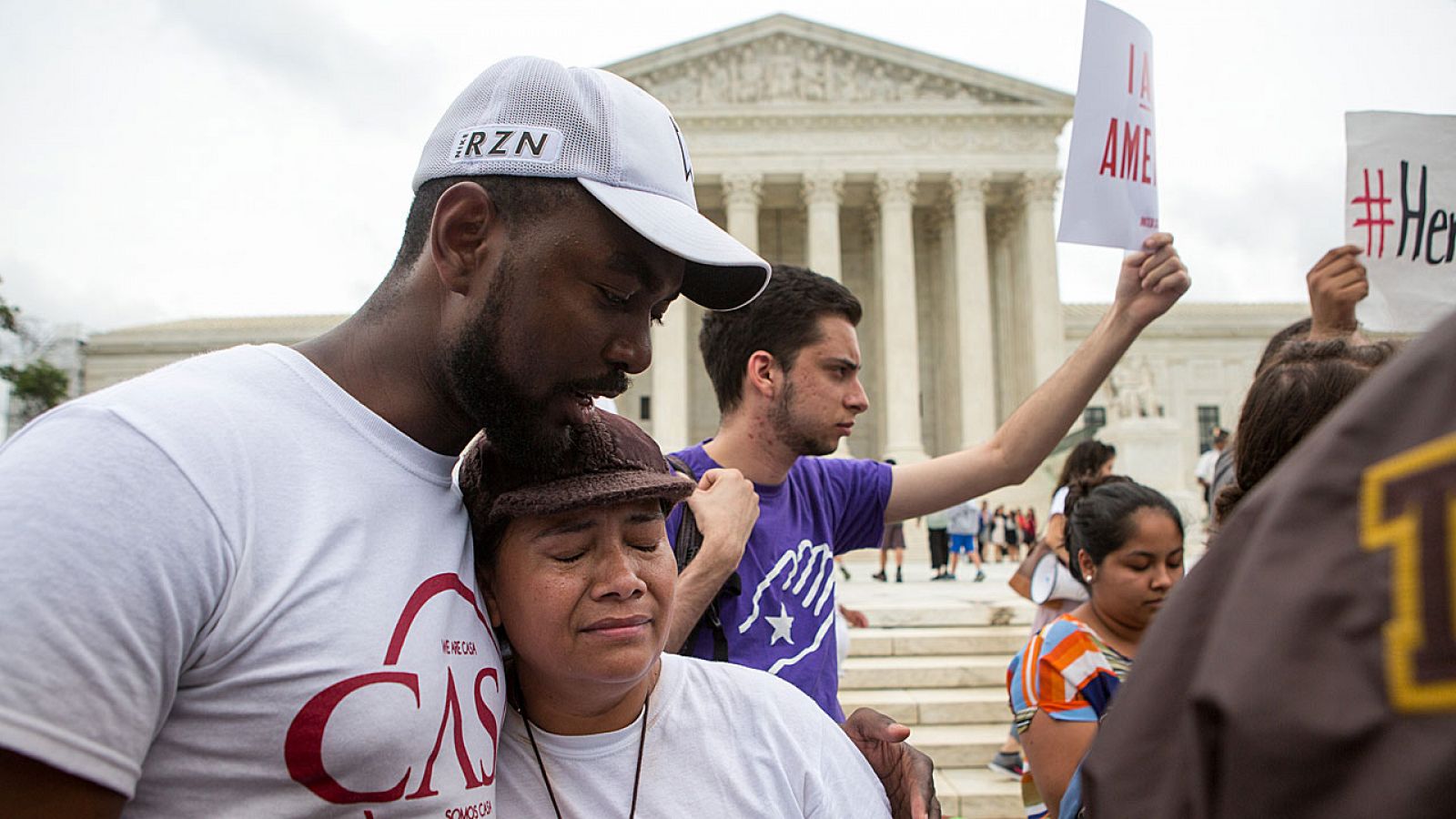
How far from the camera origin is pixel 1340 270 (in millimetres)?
3094

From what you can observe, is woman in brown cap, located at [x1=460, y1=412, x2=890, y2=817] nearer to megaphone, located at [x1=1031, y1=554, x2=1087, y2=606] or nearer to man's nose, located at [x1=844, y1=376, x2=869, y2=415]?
man's nose, located at [x1=844, y1=376, x2=869, y2=415]

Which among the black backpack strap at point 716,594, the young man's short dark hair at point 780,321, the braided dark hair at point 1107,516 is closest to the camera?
the black backpack strap at point 716,594

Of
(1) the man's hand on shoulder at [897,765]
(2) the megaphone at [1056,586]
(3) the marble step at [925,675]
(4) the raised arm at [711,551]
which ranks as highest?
(4) the raised arm at [711,551]

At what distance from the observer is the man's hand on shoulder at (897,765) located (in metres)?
1.81

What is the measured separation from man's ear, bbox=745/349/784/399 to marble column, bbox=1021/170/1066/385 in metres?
33.5

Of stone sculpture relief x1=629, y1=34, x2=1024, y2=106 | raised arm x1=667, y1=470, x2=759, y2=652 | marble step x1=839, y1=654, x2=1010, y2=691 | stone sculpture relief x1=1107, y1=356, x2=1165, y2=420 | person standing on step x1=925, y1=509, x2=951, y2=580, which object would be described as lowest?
person standing on step x1=925, y1=509, x2=951, y2=580

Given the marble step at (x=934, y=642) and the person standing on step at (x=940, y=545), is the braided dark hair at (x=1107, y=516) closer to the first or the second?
the marble step at (x=934, y=642)

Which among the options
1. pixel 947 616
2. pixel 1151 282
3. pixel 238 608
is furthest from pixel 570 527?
pixel 947 616

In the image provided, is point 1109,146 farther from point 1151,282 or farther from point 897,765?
point 897,765

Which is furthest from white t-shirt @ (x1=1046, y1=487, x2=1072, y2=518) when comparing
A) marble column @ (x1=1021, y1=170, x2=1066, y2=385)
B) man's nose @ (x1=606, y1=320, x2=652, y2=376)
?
marble column @ (x1=1021, y1=170, x2=1066, y2=385)

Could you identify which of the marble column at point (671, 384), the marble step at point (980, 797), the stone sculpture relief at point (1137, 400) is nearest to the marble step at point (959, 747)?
the marble step at point (980, 797)

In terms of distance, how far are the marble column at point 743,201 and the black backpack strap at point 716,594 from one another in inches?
1256

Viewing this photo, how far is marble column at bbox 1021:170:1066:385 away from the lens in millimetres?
34812

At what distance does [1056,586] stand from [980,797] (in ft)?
6.94
